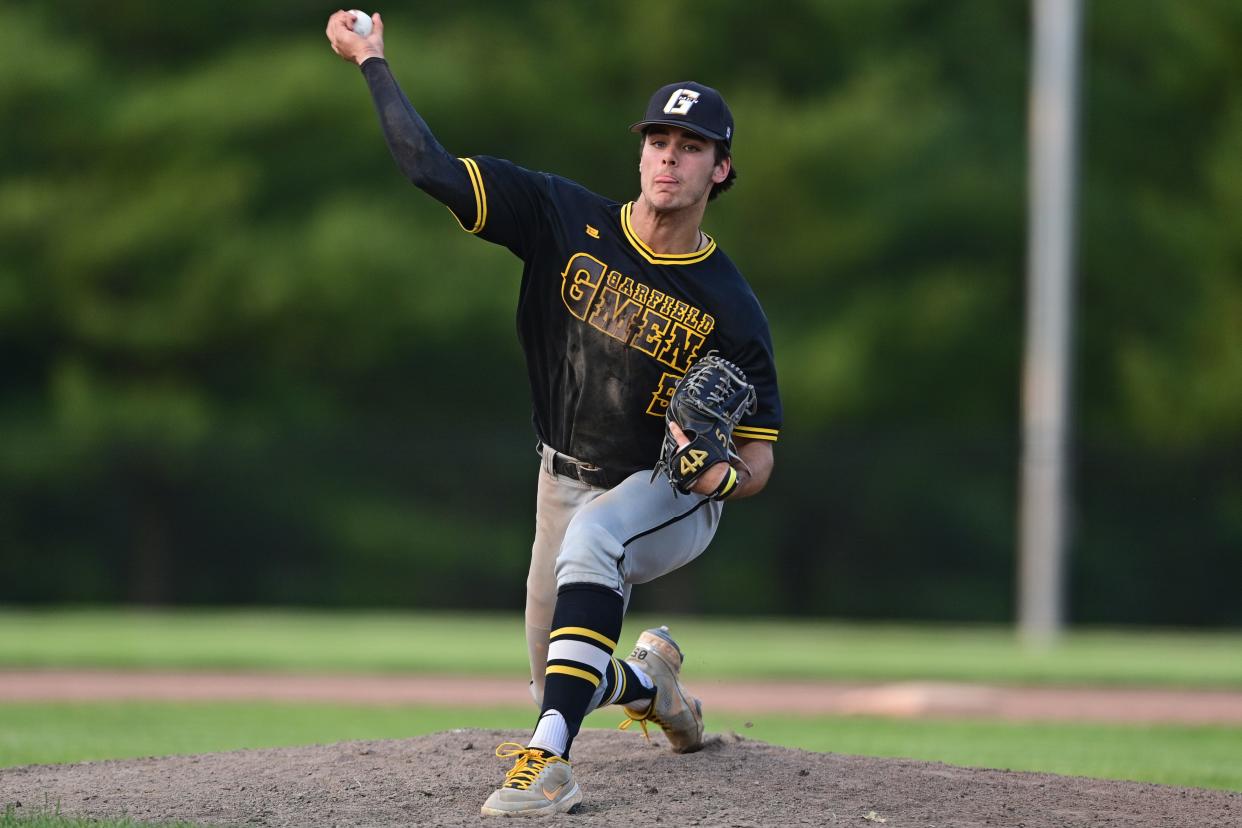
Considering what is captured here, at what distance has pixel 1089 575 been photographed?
80.0 ft

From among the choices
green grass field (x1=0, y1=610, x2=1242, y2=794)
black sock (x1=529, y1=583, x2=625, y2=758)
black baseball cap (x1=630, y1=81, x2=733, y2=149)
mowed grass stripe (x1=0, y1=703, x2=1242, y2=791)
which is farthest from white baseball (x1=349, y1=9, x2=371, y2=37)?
mowed grass stripe (x1=0, y1=703, x2=1242, y2=791)

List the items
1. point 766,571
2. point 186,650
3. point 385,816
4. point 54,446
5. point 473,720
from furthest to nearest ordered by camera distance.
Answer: point 766,571 < point 54,446 < point 186,650 < point 473,720 < point 385,816

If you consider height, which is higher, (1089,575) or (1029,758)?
(1089,575)

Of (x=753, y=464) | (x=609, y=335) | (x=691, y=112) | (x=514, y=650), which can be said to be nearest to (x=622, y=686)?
(x=753, y=464)

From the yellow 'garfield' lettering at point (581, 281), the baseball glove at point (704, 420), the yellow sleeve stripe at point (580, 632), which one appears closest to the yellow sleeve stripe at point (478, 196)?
the yellow 'garfield' lettering at point (581, 281)

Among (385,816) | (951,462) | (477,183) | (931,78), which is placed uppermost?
(931,78)

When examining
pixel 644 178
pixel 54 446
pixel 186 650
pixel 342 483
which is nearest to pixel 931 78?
pixel 342 483

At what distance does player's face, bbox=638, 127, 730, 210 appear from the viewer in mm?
5383

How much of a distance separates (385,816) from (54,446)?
1938 cm

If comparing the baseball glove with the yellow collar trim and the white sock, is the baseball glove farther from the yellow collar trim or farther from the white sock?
the white sock

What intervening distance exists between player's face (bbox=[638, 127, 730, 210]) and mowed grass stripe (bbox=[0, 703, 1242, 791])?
2.87 metres

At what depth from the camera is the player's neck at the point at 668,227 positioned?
5461 mm

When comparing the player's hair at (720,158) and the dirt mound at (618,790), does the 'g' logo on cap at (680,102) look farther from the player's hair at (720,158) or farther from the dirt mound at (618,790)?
the dirt mound at (618,790)

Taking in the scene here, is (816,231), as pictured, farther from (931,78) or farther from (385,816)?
(385,816)
